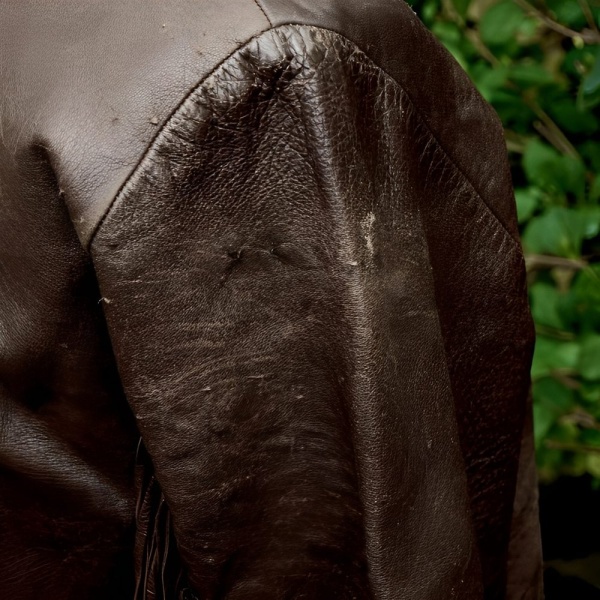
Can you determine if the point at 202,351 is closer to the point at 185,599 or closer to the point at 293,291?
the point at 293,291

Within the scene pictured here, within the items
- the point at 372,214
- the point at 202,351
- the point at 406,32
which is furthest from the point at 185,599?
the point at 406,32

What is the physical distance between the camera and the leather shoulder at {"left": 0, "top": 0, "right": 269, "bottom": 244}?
593mm

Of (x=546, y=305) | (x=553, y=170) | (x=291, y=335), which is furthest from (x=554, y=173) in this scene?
(x=291, y=335)

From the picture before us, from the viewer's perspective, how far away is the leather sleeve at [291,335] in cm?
60

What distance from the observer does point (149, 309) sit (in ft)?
1.99

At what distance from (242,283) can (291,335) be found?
0.06 m

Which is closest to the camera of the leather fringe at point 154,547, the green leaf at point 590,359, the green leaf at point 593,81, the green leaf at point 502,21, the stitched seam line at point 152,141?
the stitched seam line at point 152,141

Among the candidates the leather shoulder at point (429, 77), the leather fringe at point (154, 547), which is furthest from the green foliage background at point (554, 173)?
the leather fringe at point (154, 547)

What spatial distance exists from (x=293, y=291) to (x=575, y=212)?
3.24ft

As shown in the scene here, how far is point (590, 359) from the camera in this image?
1.41m

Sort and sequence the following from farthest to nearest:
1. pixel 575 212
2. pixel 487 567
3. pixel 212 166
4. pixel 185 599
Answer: pixel 575 212, pixel 487 567, pixel 185 599, pixel 212 166

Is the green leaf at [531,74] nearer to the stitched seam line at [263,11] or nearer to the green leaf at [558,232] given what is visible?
the green leaf at [558,232]

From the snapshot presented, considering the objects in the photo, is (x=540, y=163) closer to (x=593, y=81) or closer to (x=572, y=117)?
(x=572, y=117)

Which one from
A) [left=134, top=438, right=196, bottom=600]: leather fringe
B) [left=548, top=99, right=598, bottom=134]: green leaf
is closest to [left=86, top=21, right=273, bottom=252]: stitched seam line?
[left=134, top=438, right=196, bottom=600]: leather fringe
